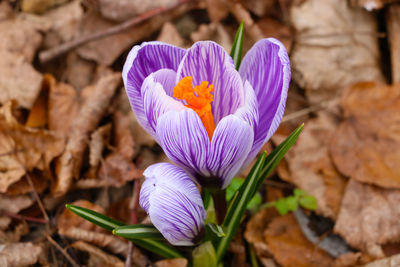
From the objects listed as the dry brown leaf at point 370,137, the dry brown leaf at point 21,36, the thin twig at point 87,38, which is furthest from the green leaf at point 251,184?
the dry brown leaf at point 21,36

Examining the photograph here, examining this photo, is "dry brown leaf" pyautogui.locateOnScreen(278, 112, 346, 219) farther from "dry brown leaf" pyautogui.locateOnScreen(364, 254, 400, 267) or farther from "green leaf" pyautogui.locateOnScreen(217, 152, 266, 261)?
"green leaf" pyautogui.locateOnScreen(217, 152, 266, 261)

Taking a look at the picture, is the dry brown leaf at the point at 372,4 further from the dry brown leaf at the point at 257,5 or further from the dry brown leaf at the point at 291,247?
the dry brown leaf at the point at 291,247

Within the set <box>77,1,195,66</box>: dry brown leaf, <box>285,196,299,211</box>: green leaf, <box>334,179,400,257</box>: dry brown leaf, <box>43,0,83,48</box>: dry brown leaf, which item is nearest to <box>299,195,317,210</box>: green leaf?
<box>285,196,299,211</box>: green leaf

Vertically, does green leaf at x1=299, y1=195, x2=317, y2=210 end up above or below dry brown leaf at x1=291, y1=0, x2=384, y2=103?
below

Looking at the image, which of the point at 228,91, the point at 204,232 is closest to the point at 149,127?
the point at 228,91

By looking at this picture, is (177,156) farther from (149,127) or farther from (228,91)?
(228,91)
